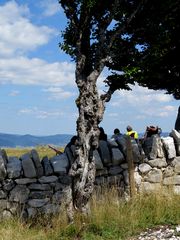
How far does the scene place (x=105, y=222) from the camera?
9.21 m

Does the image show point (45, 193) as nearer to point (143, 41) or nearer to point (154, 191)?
point (154, 191)

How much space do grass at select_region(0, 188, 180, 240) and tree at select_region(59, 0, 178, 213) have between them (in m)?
0.52

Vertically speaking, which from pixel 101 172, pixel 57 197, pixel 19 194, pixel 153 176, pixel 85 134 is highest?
pixel 85 134

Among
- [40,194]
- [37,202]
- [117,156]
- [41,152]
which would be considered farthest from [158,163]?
[41,152]

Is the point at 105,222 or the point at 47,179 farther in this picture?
the point at 47,179

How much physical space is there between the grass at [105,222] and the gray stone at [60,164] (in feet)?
3.21

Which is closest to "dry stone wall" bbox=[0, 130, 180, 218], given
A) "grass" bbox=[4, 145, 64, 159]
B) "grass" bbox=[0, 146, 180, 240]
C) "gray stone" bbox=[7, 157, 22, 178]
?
"gray stone" bbox=[7, 157, 22, 178]

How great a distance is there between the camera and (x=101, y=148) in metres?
11.1

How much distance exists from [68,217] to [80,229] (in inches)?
21.3

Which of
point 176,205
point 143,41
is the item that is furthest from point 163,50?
point 176,205

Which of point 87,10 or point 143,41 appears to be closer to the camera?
point 87,10

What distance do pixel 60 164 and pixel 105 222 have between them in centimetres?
208

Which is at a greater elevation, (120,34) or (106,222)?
(120,34)

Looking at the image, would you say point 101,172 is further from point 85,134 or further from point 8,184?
point 8,184
